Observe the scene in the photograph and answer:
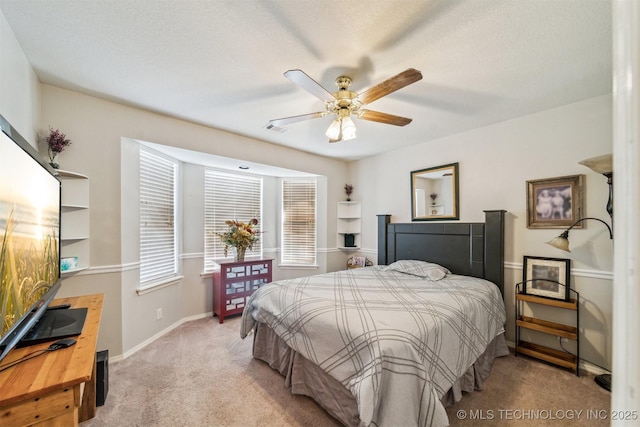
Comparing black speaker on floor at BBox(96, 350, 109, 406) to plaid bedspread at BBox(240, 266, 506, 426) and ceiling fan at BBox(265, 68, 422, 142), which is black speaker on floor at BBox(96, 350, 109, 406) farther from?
ceiling fan at BBox(265, 68, 422, 142)

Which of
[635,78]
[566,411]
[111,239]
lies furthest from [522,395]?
[111,239]

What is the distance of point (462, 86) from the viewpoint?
2.24m

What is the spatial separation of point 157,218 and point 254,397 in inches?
91.7

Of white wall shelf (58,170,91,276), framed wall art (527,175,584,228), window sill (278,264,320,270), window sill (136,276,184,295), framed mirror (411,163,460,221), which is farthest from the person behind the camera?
window sill (278,264,320,270)

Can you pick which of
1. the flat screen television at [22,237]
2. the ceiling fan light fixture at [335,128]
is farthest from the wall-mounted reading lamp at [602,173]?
the flat screen television at [22,237]

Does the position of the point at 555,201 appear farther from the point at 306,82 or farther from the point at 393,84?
the point at 306,82

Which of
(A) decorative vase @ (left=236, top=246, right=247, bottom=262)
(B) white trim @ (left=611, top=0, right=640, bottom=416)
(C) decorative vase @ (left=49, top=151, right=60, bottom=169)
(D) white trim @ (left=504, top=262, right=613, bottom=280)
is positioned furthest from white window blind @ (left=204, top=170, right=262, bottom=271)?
(B) white trim @ (left=611, top=0, right=640, bottom=416)

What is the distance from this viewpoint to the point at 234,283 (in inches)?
148

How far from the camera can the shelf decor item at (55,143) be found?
220cm

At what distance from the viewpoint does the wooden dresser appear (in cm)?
91

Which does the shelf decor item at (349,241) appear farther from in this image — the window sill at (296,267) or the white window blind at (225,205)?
the white window blind at (225,205)

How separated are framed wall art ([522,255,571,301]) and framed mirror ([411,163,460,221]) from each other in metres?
0.93

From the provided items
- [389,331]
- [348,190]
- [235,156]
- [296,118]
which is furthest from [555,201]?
[235,156]

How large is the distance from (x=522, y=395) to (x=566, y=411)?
25 cm
